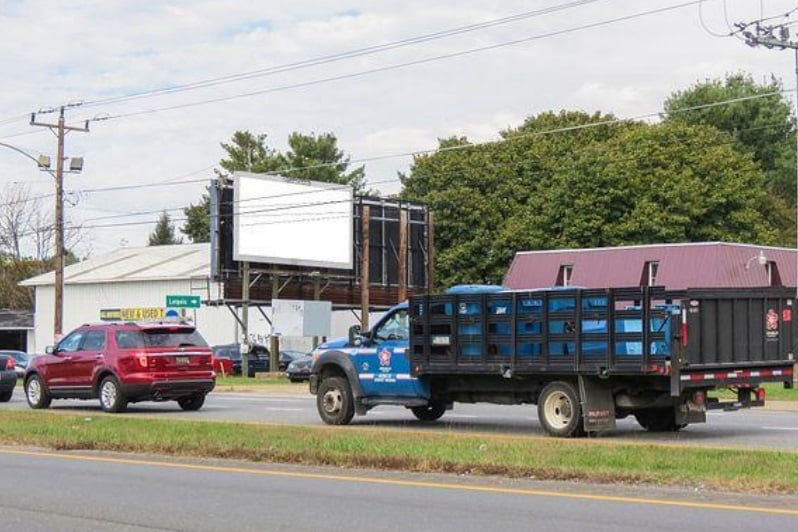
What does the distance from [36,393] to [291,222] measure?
86.7ft

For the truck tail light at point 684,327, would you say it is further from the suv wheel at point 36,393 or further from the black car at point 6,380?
the black car at point 6,380

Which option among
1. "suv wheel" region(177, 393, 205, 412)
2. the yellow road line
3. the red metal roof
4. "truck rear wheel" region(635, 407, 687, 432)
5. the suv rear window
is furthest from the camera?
the red metal roof

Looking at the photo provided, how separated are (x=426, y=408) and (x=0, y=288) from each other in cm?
7749

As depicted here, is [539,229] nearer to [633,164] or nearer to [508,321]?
[633,164]

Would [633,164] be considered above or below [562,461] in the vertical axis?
above

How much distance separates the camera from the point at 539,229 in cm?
6141

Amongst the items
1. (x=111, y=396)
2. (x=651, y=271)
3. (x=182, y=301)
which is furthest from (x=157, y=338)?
(x=651, y=271)

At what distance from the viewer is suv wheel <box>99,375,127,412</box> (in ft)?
78.2

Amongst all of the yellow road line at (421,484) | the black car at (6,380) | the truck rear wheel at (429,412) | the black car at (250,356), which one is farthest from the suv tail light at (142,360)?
the black car at (250,356)

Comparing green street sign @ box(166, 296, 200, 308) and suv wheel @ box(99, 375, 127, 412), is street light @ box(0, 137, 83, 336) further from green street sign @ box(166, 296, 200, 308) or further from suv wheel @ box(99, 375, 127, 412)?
suv wheel @ box(99, 375, 127, 412)

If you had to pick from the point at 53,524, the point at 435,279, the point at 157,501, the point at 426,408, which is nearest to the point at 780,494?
the point at 157,501

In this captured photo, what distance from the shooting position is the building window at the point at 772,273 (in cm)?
5441

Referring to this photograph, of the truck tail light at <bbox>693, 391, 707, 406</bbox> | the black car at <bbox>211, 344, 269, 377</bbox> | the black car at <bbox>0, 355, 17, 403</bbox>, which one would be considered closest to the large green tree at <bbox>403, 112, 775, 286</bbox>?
the black car at <bbox>211, 344, 269, 377</bbox>

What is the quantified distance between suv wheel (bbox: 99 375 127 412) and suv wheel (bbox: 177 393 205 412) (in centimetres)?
169
